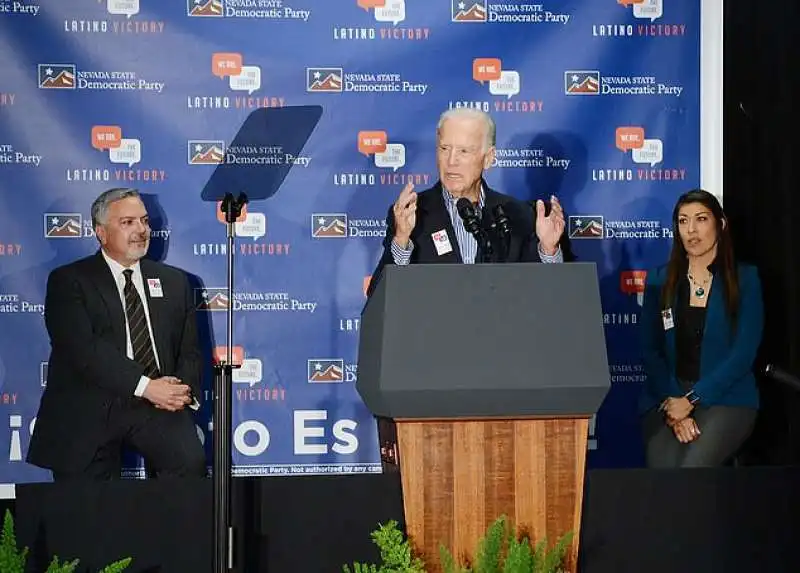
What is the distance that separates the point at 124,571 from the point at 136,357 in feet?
5.48

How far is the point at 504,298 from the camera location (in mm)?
2545

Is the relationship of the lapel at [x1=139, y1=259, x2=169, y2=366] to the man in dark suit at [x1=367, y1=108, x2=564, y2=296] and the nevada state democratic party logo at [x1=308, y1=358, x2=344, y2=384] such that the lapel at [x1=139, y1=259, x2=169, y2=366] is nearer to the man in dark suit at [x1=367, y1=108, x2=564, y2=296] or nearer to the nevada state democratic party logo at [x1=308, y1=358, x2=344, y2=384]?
the nevada state democratic party logo at [x1=308, y1=358, x2=344, y2=384]

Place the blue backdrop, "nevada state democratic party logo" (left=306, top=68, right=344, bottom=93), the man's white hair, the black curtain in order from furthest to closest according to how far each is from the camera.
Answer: "nevada state democratic party logo" (left=306, top=68, right=344, bottom=93)
the blue backdrop
the black curtain
the man's white hair

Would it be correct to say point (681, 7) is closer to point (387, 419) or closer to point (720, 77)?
point (720, 77)

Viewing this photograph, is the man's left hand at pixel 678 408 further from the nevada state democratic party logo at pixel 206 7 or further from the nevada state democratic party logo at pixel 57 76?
the nevada state democratic party logo at pixel 57 76

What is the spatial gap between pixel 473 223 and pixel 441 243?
1.03 m

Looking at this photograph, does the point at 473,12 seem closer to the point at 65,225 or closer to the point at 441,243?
the point at 441,243

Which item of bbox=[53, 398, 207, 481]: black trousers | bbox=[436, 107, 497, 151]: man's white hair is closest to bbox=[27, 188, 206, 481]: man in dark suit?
bbox=[53, 398, 207, 481]: black trousers

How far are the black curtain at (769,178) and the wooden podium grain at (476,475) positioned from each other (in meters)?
2.16

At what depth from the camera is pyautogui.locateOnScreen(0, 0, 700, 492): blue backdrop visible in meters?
4.67

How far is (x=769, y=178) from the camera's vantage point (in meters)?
4.54

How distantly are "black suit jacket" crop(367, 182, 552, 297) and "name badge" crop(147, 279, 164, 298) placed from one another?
995mm

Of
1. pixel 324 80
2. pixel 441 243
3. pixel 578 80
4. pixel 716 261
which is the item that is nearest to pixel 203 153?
pixel 324 80

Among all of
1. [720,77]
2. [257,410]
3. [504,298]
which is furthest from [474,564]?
[720,77]
